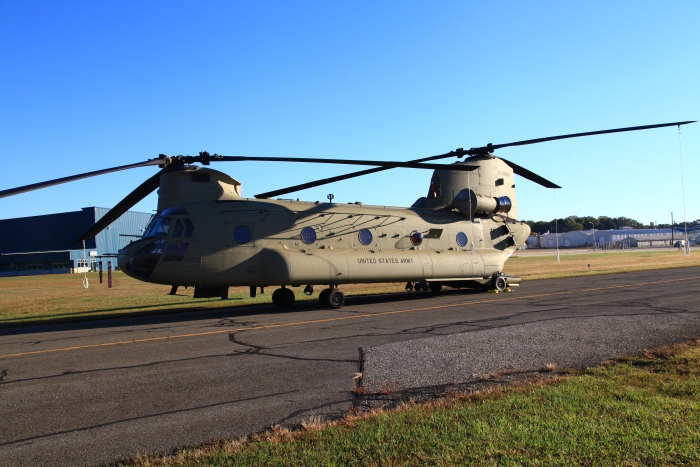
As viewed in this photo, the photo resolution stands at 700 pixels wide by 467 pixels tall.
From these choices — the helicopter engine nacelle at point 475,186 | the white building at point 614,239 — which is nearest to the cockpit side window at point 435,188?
the helicopter engine nacelle at point 475,186

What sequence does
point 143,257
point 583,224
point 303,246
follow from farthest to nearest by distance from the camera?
point 583,224, point 303,246, point 143,257

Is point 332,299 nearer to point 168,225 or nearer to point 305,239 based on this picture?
point 305,239

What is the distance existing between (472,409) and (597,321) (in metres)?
7.39

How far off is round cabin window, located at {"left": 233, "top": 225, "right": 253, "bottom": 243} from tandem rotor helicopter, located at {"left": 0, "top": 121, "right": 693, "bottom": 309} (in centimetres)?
3

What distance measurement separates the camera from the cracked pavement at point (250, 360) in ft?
18.5

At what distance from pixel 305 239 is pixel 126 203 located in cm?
530

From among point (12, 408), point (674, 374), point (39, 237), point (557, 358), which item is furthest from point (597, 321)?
point (39, 237)

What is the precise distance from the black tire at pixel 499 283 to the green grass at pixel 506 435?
14490mm

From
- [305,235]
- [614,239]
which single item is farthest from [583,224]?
[305,235]

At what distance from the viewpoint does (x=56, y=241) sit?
87562mm

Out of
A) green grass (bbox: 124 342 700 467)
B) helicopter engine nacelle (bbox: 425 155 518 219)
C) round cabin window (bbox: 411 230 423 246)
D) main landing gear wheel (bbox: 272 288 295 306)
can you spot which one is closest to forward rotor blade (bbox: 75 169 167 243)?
main landing gear wheel (bbox: 272 288 295 306)

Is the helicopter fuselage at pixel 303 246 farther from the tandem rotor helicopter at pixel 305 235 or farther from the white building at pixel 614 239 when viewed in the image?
the white building at pixel 614 239

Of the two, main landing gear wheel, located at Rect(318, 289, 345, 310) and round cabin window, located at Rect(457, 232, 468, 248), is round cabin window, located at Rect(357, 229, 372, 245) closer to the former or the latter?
main landing gear wheel, located at Rect(318, 289, 345, 310)

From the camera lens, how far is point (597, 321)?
38.1ft
